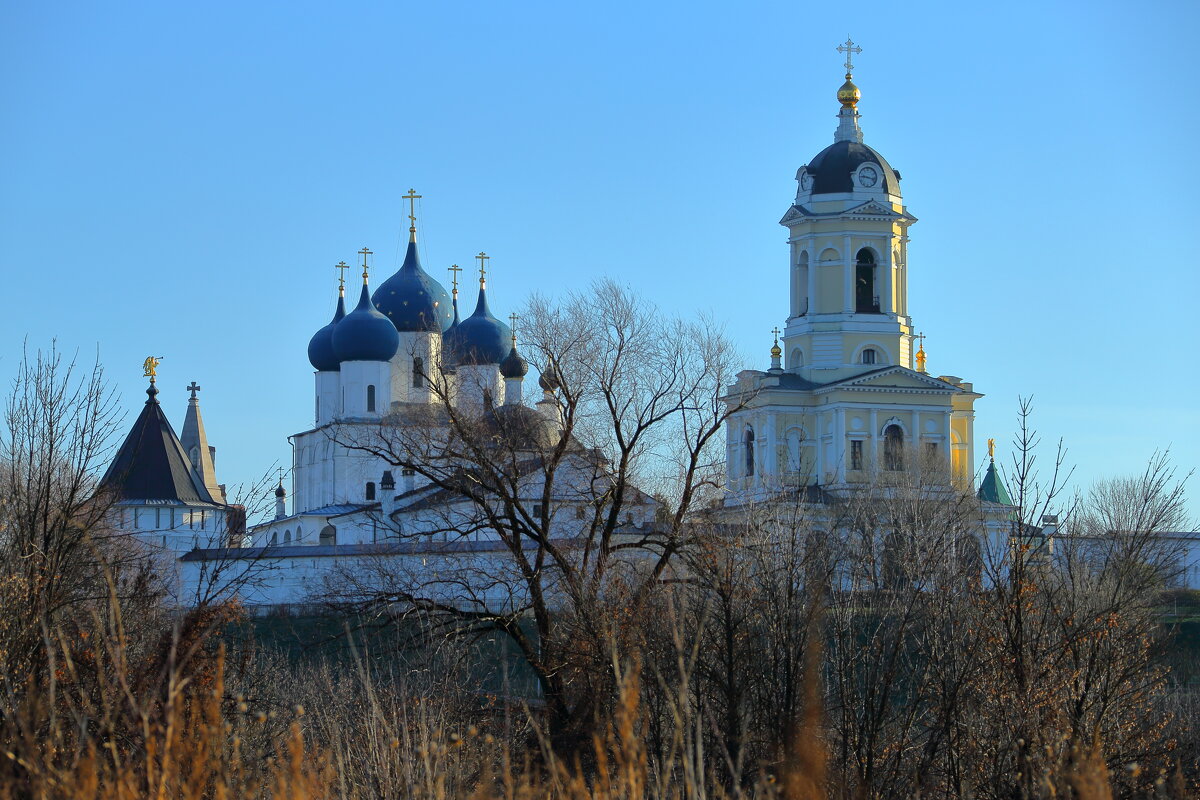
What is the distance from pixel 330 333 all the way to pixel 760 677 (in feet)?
130

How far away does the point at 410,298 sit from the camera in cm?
5228

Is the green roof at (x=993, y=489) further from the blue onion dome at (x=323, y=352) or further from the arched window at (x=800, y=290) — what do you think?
the blue onion dome at (x=323, y=352)

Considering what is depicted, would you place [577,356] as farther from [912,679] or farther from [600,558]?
[912,679]

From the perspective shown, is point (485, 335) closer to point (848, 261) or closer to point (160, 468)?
point (160, 468)

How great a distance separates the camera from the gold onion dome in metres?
45.2

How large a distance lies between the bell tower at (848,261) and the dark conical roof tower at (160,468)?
53.3 ft

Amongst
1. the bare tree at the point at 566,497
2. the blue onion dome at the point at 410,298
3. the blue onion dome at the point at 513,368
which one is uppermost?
the blue onion dome at the point at 410,298

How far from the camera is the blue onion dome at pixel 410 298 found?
171 ft

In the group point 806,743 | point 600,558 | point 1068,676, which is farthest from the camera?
point 600,558

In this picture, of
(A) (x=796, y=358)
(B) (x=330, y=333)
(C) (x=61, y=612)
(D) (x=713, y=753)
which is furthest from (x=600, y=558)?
(B) (x=330, y=333)

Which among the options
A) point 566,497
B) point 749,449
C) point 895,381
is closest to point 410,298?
point 749,449

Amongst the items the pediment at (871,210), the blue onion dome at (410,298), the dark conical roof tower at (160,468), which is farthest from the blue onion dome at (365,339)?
the pediment at (871,210)

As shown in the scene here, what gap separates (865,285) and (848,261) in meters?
1.12

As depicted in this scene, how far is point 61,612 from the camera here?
14281 millimetres
